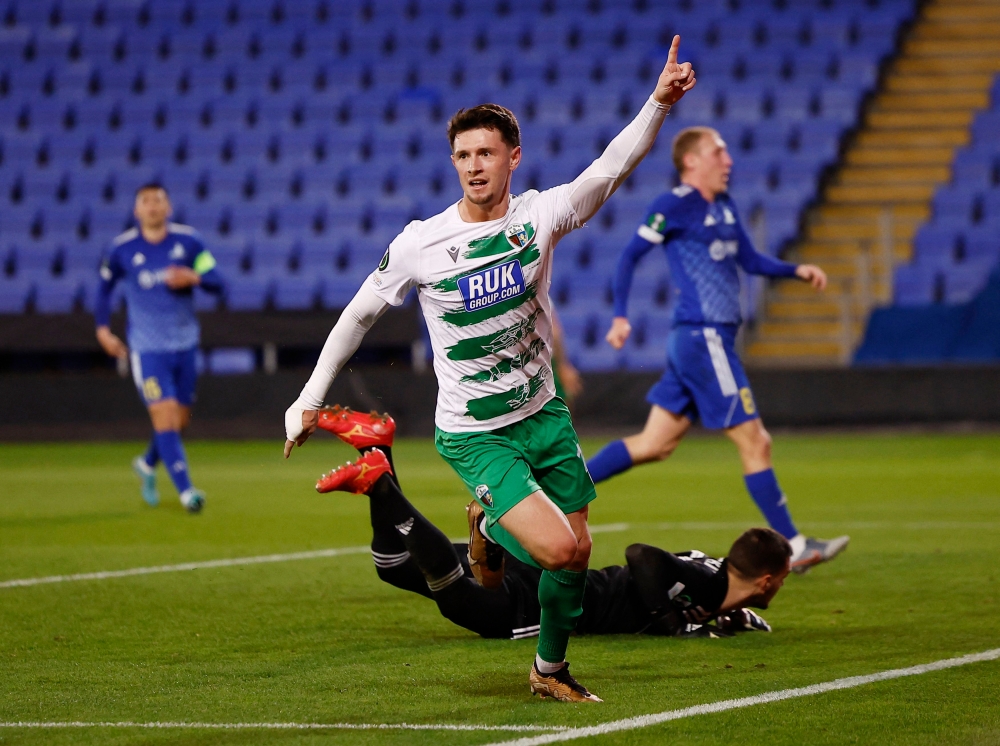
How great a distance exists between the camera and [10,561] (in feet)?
27.0

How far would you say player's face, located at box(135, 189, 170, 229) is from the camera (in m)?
11.3

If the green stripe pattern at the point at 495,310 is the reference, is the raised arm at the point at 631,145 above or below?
above

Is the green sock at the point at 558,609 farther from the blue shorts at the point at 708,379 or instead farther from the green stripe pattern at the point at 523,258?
the blue shorts at the point at 708,379

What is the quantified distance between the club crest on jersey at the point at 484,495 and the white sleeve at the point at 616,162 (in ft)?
3.10

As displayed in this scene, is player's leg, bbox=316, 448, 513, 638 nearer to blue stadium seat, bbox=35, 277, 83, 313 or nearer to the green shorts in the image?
the green shorts

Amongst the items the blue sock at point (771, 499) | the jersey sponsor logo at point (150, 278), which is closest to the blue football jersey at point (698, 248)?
the blue sock at point (771, 499)

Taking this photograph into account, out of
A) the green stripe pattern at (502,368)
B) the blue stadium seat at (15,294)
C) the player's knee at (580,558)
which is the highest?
the green stripe pattern at (502,368)

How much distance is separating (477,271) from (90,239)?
62.0 ft

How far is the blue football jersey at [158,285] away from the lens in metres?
11.3

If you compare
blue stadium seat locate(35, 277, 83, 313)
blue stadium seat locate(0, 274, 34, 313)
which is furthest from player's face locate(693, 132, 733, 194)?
blue stadium seat locate(0, 274, 34, 313)

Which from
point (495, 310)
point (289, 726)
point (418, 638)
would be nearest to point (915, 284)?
point (418, 638)

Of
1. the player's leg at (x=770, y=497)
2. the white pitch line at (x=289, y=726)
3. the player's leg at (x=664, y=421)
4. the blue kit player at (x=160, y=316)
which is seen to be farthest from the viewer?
the blue kit player at (x=160, y=316)

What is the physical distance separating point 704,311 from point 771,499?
1.09 meters

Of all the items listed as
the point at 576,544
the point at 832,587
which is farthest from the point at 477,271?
the point at 832,587
